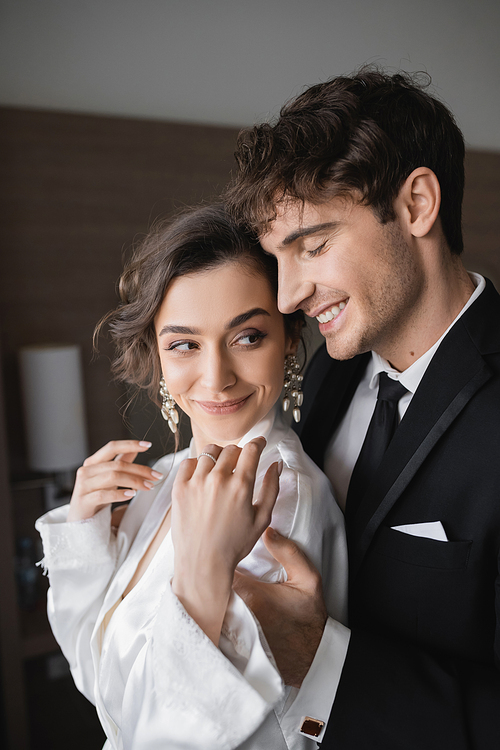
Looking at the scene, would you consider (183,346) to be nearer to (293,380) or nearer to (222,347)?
(222,347)

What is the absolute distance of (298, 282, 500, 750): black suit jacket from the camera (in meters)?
1.08

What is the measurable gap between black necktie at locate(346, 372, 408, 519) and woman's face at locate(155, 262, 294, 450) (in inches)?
Answer: 10.6

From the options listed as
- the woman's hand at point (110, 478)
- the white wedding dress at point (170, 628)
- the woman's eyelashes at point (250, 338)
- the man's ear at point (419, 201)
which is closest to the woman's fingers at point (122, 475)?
the woman's hand at point (110, 478)

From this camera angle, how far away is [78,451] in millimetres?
3020

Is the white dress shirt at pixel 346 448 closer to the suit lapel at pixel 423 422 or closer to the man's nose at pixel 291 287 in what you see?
the suit lapel at pixel 423 422

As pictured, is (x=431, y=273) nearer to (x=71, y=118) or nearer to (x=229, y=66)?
(x=71, y=118)

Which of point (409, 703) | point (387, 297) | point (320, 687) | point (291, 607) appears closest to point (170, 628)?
point (291, 607)

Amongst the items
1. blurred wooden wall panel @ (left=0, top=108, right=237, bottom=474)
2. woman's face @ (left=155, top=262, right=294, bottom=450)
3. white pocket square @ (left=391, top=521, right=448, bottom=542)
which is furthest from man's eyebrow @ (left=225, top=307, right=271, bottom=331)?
blurred wooden wall panel @ (left=0, top=108, right=237, bottom=474)

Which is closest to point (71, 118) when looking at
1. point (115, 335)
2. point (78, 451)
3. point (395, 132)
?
point (78, 451)

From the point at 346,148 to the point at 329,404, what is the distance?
70 centimetres

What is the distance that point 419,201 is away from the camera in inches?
54.7

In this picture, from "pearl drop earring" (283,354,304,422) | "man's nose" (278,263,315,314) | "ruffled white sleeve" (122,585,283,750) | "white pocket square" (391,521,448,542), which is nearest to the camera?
"ruffled white sleeve" (122,585,283,750)

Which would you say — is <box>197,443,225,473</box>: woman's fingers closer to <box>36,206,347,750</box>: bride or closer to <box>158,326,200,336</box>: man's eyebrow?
<box>36,206,347,750</box>: bride

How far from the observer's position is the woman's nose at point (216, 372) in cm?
128
